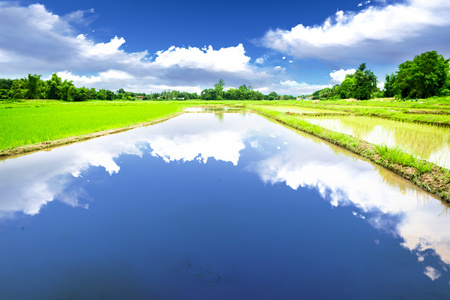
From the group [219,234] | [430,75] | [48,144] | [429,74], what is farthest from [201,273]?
[429,74]

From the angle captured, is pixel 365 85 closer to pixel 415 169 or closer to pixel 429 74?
pixel 429 74

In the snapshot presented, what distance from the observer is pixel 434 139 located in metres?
9.09

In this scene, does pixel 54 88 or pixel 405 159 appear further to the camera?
pixel 54 88

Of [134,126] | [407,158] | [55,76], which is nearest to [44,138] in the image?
[134,126]

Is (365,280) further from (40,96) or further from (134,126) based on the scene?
(40,96)

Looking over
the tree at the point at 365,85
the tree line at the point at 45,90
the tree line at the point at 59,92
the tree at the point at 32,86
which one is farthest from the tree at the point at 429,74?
the tree at the point at 32,86

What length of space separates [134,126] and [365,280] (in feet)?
47.6

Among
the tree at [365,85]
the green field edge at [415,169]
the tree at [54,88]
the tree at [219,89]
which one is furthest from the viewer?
the tree at [219,89]

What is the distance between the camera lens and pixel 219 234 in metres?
3.10

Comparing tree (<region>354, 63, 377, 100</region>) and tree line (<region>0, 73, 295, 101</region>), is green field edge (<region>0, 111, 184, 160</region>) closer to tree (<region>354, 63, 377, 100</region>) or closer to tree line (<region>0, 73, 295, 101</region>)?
tree (<region>354, 63, 377, 100</region>)

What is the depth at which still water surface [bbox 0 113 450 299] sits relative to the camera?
2.28 m

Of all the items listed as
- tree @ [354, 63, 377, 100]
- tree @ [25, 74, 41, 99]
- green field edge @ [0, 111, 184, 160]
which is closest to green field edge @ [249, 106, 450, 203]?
green field edge @ [0, 111, 184, 160]

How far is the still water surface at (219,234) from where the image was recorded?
7.48ft

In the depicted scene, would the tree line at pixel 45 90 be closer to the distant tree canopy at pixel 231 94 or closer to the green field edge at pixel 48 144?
the distant tree canopy at pixel 231 94
